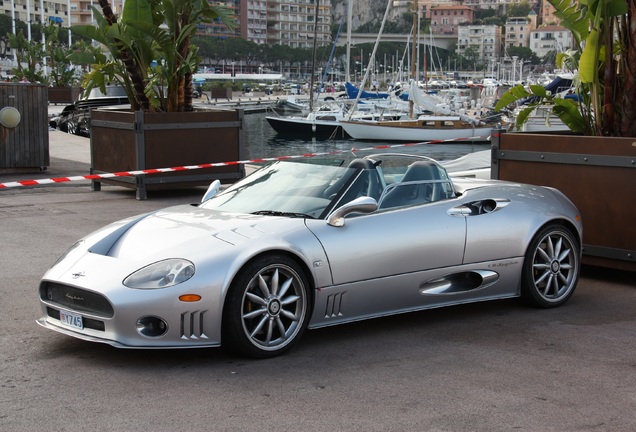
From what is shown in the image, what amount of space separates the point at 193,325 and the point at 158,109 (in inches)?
404

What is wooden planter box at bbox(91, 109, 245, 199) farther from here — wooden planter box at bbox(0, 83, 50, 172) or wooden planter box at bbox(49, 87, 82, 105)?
wooden planter box at bbox(49, 87, 82, 105)

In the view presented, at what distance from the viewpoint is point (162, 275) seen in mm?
5883

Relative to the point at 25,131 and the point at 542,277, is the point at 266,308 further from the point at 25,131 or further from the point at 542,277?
the point at 25,131

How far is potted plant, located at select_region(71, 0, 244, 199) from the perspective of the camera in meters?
14.9

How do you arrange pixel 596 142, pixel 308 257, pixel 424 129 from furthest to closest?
pixel 424 129, pixel 596 142, pixel 308 257

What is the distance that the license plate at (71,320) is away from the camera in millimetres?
5971

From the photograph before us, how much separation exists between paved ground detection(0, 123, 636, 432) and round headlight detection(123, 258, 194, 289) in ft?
1.76

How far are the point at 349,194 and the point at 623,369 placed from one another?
7.46 ft

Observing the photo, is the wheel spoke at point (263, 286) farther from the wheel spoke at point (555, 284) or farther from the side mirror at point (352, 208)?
the wheel spoke at point (555, 284)

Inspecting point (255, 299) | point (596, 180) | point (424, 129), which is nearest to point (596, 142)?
point (596, 180)

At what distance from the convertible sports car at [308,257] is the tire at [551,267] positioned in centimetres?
1

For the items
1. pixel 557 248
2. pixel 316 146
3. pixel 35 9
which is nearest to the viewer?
pixel 557 248

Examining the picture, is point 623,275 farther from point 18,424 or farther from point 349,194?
point 18,424

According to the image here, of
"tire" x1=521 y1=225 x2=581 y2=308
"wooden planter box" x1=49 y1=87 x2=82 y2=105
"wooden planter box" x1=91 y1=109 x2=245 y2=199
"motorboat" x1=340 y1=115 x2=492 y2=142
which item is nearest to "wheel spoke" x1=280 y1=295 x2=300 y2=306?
"tire" x1=521 y1=225 x2=581 y2=308
